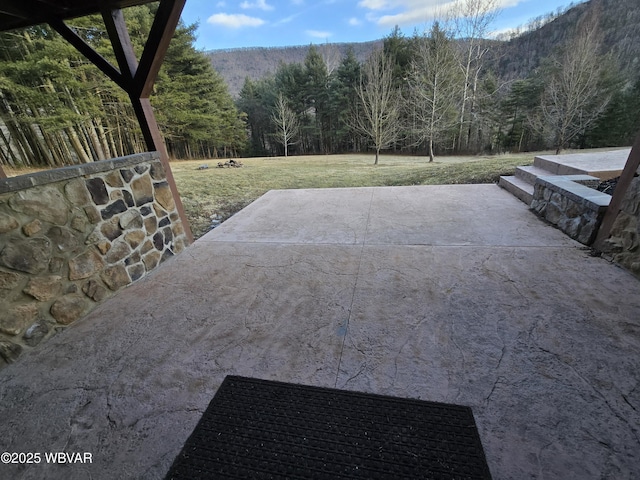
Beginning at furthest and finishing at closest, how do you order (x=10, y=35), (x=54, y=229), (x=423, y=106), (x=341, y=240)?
(x=423, y=106) < (x=10, y=35) < (x=341, y=240) < (x=54, y=229)

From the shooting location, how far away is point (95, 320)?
74.1 inches

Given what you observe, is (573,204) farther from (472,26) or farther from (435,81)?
(472,26)

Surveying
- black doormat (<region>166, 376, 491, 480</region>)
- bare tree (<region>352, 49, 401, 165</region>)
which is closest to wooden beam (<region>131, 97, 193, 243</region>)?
black doormat (<region>166, 376, 491, 480</region>)

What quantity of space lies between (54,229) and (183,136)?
17.9 metres

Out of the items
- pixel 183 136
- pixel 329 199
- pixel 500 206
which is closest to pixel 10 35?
pixel 183 136

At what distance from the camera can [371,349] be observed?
1.46 meters

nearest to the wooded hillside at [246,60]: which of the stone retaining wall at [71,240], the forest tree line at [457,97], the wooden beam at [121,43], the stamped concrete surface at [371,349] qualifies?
the forest tree line at [457,97]

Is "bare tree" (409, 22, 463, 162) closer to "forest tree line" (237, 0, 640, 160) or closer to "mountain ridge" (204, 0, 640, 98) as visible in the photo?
"forest tree line" (237, 0, 640, 160)

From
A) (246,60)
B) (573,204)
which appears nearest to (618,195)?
(573,204)

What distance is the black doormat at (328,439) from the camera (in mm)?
958

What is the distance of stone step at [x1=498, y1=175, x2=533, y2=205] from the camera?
3474 mm

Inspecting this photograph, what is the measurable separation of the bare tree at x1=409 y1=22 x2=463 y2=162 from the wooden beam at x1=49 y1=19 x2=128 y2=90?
40.0 feet

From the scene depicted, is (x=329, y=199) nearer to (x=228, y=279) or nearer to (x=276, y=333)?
(x=228, y=279)

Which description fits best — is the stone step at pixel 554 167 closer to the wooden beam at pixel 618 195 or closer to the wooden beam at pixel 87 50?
the wooden beam at pixel 618 195
